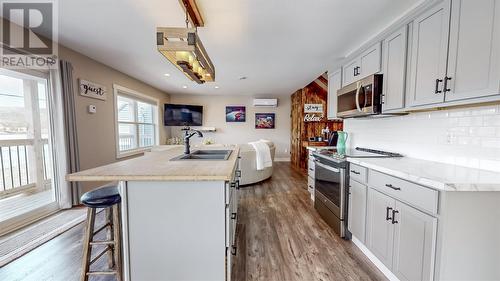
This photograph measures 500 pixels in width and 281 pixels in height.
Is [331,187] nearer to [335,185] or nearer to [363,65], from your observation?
[335,185]

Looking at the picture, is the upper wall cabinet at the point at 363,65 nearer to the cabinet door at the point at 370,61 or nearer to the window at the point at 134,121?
the cabinet door at the point at 370,61

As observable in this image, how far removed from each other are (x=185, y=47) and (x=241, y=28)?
1.12m

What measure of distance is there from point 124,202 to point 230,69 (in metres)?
3.21

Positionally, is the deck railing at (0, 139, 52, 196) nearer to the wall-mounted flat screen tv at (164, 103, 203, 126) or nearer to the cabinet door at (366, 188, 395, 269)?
the wall-mounted flat screen tv at (164, 103, 203, 126)

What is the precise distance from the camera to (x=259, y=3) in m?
1.83

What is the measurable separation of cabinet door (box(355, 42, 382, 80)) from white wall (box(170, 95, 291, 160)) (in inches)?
185

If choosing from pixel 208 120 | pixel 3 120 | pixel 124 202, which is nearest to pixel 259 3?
pixel 124 202

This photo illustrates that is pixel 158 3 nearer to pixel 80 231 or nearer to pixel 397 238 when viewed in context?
pixel 80 231

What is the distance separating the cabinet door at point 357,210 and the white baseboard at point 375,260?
11 centimetres

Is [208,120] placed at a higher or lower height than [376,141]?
higher

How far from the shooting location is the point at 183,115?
21.6 ft

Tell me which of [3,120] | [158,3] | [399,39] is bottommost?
[3,120]

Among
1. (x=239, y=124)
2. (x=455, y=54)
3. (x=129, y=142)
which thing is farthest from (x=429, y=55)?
(x=239, y=124)

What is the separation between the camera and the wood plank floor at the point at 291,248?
5.47ft
